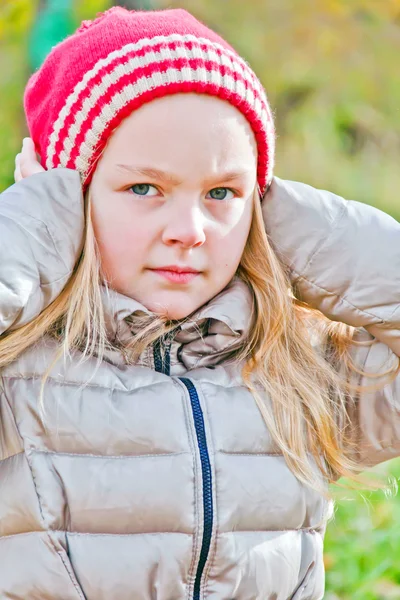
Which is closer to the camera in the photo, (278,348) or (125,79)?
(125,79)

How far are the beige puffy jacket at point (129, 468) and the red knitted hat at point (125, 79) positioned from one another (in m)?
0.11

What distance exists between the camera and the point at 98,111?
2.10 metres

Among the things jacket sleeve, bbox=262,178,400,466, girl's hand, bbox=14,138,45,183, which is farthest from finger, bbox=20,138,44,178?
jacket sleeve, bbox=262,178,400,466

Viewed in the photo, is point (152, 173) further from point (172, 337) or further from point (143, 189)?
point (172, 337)

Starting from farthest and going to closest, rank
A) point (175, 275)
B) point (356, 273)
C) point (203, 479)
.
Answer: point (356, 273) → point (175, 275) → point (203, 479)

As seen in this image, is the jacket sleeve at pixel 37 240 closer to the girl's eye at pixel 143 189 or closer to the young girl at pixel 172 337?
the young girl at pixel 172 337

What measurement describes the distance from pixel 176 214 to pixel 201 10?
140 inches

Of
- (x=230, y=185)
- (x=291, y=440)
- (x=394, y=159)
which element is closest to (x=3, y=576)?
(x=291, y=440)

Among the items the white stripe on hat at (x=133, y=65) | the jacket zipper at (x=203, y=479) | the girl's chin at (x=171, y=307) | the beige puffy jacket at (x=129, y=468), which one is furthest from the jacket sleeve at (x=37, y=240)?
the jacket zipper at (x=203, y=479)

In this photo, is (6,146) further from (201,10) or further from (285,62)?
(285,62)

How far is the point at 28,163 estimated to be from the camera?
230cm

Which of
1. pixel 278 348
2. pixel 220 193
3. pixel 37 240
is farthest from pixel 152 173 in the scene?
pixel 278 348

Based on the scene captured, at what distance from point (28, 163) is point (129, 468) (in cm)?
84

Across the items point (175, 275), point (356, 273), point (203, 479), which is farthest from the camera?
point (356, 273)
